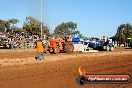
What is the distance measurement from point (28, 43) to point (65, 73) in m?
30.6

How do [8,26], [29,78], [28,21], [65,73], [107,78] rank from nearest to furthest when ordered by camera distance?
[107,78]
[29,78]
[65,73]
[28,21]
[8,26]

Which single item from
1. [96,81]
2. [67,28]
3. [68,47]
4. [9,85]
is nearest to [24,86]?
[9,85]

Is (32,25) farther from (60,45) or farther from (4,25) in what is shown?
(60,45)

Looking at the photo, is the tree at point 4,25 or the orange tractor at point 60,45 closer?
the orange tractor at point 60,45

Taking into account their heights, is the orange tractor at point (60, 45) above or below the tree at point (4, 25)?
below

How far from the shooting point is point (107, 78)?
7508 mm

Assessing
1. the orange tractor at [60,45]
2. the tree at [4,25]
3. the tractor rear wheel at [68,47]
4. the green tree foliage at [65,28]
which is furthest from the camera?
the green tree foliage at [65,28]

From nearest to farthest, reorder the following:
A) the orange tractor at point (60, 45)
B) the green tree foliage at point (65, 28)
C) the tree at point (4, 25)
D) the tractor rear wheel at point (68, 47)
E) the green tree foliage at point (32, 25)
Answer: the orange tractor at point (60, 45) → the tractor rear wheel at point (68, 47) → the green tree foliage at point (32, 25) → the tree at point (4, 25) → the green tree foliage at point (65, 28)

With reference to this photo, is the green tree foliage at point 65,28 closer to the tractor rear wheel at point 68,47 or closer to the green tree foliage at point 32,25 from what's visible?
the green tree foliage at point 32,25

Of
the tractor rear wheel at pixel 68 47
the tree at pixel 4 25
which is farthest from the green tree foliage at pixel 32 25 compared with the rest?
the tractor rear wheel at pixel 68 47

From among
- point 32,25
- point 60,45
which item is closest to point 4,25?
point 32,25

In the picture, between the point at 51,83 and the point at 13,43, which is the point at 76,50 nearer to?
the point at 13,43

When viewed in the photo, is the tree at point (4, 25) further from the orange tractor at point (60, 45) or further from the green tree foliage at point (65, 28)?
the orange tractor at point (60, 45)

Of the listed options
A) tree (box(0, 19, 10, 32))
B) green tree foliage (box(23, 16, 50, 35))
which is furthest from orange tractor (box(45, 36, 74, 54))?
tree (box(0, 19, 10, 32))
